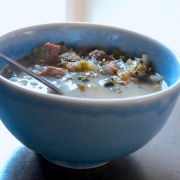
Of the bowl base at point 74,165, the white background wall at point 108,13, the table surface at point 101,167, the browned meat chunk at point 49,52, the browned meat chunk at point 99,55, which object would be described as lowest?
the white background wall at point 108,13

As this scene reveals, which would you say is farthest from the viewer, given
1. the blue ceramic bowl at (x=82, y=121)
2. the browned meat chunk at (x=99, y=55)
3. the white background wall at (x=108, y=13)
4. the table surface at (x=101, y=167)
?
the white background wall at (x=108, y=13)

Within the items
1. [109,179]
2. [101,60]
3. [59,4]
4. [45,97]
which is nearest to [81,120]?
[45,97]

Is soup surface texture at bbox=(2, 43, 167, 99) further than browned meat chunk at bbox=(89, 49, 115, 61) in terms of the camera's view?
No

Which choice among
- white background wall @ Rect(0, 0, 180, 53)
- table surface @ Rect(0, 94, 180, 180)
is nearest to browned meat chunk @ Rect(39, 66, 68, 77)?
table surface @ Rect(0, 94, 180, 180)

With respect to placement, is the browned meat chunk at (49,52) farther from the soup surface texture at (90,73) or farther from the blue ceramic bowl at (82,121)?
the blue ceramic bowl at (82,121)

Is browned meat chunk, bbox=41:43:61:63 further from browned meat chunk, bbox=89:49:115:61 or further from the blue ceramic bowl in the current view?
the blue ceramic bowl

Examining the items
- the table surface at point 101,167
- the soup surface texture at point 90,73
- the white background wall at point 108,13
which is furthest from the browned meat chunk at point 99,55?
the white background wall at point 108,13

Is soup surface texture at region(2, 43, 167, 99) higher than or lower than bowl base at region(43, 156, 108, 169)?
higher

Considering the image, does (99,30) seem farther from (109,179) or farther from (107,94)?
(109,179)
